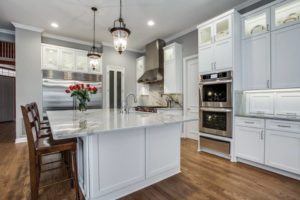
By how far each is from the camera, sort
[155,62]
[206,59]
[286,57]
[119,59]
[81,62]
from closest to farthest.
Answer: [286,57], [206,59], [81,62], [155,62], [119,59]

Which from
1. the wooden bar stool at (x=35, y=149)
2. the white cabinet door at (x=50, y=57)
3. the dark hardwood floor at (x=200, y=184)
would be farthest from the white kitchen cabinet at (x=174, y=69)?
the wooden bar stool at (x=35, y=149)

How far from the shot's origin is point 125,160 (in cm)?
192

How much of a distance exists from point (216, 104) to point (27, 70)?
4.82 m

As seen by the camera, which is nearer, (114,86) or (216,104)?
Result: (216,104)

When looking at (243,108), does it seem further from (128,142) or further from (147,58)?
(147,58)

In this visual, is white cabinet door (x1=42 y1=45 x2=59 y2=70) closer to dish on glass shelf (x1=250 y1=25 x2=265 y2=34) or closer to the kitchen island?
the kitchen island

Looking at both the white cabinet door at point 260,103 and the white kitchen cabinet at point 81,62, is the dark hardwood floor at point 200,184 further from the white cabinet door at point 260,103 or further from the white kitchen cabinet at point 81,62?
the white kitchen cabinet at point 81,62

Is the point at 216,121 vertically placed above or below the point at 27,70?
below

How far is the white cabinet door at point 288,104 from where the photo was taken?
2637 mm

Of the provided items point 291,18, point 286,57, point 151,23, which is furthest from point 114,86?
point 291,18

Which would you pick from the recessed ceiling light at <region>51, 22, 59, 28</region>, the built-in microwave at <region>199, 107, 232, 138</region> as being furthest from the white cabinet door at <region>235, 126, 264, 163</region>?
the recessed ceiling light at <region>51, 22, 59, 28</region>

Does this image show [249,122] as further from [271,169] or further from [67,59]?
[67,59]

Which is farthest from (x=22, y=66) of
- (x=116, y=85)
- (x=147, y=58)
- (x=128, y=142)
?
(x=128, y=142)

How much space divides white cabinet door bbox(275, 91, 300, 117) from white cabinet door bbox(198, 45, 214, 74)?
1.28 meters
